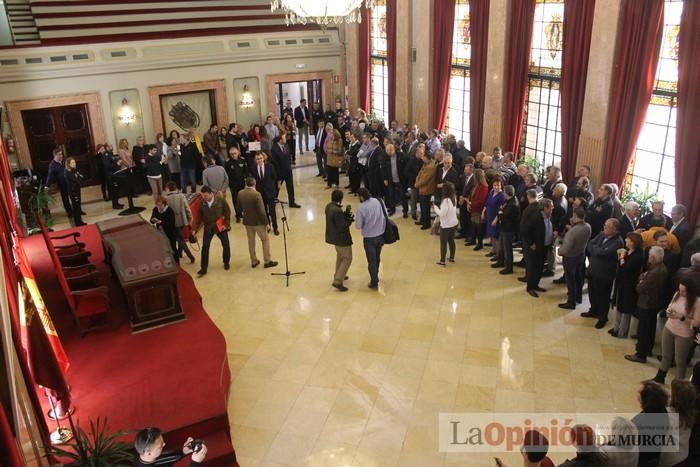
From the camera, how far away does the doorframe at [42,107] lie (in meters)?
13.0

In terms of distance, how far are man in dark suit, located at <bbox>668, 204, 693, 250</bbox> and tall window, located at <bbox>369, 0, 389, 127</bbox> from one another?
930cm

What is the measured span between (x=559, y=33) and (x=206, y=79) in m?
9.33

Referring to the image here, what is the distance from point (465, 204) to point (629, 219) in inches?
111

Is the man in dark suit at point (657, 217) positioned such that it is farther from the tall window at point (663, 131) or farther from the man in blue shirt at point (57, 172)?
the man in blue shirt at point (57, 172)

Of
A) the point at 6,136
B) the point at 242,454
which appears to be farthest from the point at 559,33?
the point at 6,136

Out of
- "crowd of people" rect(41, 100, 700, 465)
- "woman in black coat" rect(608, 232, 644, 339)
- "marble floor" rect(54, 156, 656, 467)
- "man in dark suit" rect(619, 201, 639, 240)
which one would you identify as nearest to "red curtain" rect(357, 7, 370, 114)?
"crowd of people" rect(41, 100, 700, 465)

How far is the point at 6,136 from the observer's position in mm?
12789

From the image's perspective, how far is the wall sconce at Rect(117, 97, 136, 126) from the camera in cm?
1438

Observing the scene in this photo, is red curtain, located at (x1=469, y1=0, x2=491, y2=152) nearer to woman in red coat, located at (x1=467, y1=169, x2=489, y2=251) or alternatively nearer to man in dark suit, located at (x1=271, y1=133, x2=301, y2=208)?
woman in red coat, located at (x1=467, y1=169, x2=489, y2=251)

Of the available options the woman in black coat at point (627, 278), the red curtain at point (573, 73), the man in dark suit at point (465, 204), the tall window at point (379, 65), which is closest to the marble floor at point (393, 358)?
the woman in black coat at point (627, 278)

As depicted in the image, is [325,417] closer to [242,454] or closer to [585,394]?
[242,454]

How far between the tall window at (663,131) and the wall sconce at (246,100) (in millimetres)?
10697

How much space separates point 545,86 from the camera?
34.4 ft

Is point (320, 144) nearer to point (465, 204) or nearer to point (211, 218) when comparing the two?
point (465, 204)
